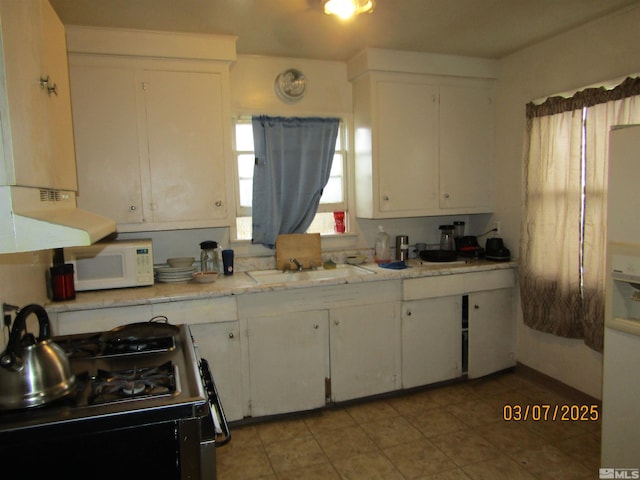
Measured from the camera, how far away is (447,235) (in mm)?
3674

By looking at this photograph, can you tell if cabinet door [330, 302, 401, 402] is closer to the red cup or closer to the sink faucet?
the sink faucet

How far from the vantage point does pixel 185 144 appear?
112 inches

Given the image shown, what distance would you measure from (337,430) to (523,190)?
2.10m

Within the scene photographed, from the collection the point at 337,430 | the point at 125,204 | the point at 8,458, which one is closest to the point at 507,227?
the point at 337,430

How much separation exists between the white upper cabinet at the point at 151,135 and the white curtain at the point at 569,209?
6.90 ft

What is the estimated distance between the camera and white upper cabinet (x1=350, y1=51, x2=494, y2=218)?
3.29 meters

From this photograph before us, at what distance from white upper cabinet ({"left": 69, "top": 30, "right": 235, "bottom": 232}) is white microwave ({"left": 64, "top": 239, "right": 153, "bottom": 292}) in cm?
14

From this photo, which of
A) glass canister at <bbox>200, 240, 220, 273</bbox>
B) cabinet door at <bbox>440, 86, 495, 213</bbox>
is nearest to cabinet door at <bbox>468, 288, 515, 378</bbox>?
cabinet door at <bbox>440, 86, 495, 213</bbox>

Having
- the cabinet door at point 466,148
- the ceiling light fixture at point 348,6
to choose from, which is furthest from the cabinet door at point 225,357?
the cabinet door at point 466,148

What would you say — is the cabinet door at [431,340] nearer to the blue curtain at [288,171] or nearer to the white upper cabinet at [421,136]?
the white upper cabinet at [421,136]

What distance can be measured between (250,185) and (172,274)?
2.90ft

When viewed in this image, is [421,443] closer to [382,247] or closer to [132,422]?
[382,247]

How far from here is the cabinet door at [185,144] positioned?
2791 mm

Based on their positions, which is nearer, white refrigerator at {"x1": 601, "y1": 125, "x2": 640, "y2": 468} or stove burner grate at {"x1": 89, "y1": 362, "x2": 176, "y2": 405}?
stove burner grate at {"x1": 89, "y1": 362, "x2": 176, "y2": 405}
